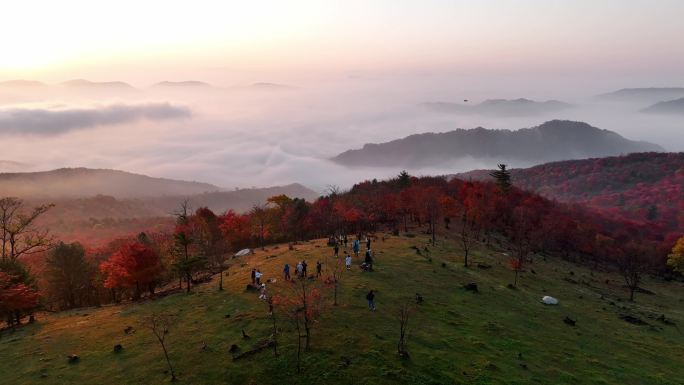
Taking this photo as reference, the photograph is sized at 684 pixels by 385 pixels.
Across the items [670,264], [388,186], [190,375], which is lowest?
[670,264]

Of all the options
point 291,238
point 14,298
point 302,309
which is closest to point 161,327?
point 302,309

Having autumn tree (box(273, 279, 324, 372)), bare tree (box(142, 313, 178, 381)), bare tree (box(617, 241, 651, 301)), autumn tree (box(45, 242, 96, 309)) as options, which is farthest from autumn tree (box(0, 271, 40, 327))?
bare tree (box(617, 241, 651, 301))

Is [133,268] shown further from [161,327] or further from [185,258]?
[161,327]

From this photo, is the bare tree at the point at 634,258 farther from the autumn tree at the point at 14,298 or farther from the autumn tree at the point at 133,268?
the autumn tree at the point at 14,298

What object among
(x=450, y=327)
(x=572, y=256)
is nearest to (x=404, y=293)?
(x=450, y=327)

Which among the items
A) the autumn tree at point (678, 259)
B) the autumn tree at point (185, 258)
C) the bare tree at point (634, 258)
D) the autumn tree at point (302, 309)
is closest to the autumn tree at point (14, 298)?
the autumn tree at point (185, 258)

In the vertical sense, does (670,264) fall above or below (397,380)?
below

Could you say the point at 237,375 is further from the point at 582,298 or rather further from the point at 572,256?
the point at 572,256

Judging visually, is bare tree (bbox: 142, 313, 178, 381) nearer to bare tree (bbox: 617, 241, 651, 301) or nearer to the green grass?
the green grass
